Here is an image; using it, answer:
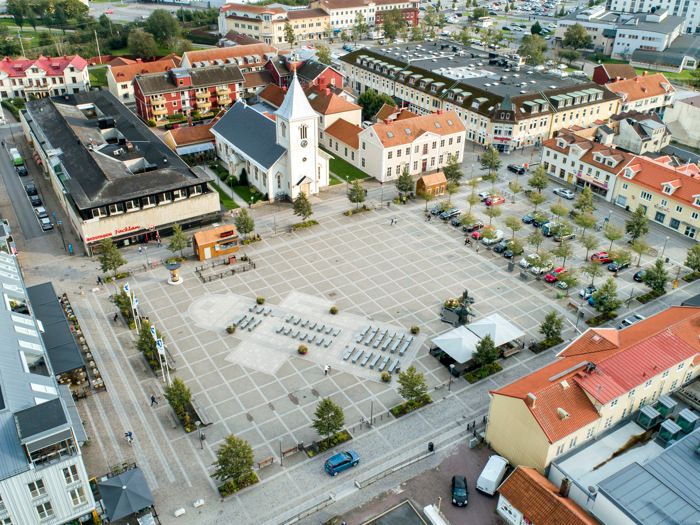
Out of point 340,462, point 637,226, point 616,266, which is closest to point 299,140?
point 616,266

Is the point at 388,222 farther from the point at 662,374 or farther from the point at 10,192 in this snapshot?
the point at 10,192

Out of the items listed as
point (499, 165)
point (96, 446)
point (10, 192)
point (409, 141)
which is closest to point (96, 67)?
point (10, 192)

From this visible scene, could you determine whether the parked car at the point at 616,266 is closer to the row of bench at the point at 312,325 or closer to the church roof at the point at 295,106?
the row of bench at the point at 312,325

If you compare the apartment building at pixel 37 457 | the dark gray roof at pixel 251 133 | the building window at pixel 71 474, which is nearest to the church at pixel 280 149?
the dark gray roof at pixel 251 133

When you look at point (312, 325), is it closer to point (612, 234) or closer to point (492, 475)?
point (492, 475)

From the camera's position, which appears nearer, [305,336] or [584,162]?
[305,336]

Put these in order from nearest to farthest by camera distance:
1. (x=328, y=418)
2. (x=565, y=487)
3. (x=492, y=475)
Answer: (x=565, y=487) < (x=492, y=475) < (x=328, y=418)

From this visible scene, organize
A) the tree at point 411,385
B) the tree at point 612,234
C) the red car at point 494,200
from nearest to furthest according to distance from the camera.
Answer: the tree at point 411,385, the tree at point 612,234, the red car at point 494,200
